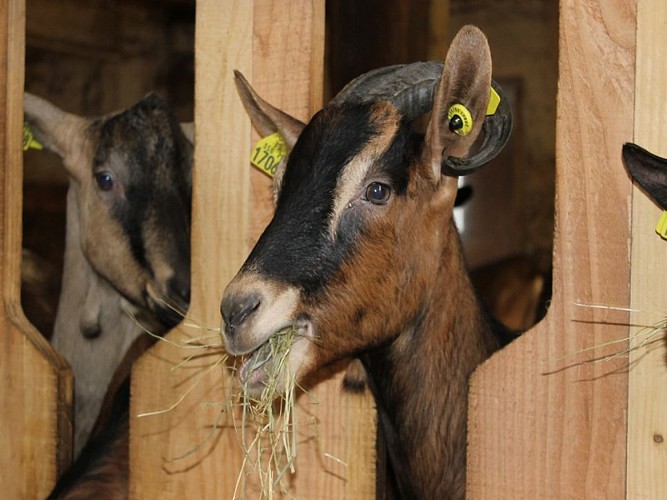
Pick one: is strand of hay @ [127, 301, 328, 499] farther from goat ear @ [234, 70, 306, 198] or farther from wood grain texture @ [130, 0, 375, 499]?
goat ear @ [234, 70, 306, 198]

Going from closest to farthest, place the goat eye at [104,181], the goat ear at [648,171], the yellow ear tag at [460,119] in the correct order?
the goat ear at [648,171] → the yellow ear tag at [460,119] → the goat eye at [104,181]

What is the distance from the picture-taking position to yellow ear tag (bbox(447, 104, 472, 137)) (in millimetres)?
2504

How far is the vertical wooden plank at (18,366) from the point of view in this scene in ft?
10.7

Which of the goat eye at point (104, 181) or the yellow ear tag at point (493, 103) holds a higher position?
the yellow ear tag at point (493, 103)

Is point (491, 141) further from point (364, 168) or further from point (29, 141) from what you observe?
point (29, 141)

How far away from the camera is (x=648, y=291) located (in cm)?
236

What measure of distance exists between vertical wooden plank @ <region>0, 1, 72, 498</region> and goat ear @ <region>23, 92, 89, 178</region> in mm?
1389

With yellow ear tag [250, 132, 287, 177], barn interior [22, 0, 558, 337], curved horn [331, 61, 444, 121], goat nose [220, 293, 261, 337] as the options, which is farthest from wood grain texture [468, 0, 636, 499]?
barn interior [22, 0, 558, 337]

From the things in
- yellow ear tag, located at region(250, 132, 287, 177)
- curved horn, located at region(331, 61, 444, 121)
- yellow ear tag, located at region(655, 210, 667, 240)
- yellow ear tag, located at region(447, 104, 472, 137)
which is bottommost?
yellow ear tag, located at region(655, 210, 667, 240)

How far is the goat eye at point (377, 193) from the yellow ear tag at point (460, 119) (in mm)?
244

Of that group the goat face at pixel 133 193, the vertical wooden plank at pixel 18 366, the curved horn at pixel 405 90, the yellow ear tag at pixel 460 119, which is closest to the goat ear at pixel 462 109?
the yellow ear tag at pixel 460 119

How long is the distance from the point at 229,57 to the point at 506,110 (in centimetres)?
89

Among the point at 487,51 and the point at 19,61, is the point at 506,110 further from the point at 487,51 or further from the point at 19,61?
the point at 19,61

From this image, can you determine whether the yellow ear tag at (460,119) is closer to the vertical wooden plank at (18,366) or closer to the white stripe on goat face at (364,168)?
the white stripe on goat face at (364,168)
